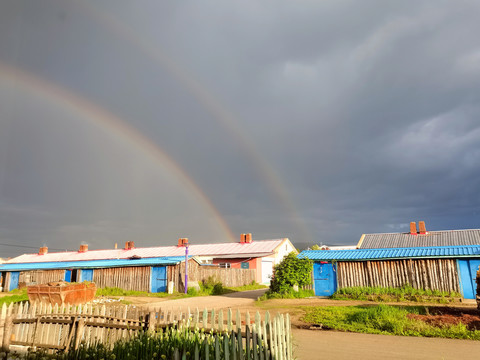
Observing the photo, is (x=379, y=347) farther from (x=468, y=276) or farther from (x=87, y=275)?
(x=87, y=275)

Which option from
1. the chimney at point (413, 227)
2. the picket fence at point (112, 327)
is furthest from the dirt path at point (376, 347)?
the chimney at point (413, 227)

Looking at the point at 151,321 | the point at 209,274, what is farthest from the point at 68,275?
the point at 151,321

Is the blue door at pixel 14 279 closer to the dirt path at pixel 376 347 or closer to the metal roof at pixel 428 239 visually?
the dirt path at pixel 376 347

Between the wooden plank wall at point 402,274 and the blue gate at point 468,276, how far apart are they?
1.18 ft

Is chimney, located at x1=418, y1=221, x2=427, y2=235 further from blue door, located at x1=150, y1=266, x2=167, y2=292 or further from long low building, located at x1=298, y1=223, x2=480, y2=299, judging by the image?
blue door, located at x1=150, y1=266, x2=167, y2=292

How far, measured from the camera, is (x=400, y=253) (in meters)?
25.3

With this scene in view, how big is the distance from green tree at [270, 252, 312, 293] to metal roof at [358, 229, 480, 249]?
19386 mm

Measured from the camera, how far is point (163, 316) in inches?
306

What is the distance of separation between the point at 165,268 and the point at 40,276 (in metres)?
18.7

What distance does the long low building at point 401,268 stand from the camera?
2316 cm

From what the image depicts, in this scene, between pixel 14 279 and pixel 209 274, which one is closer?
pixel 209 274

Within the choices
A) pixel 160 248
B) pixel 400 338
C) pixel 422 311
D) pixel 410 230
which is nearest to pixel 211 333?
pixel 400 338

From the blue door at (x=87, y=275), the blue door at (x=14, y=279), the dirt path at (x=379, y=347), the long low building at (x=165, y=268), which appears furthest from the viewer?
the blue door at (x=14, y=279)

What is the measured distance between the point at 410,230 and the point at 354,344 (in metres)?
38.0
